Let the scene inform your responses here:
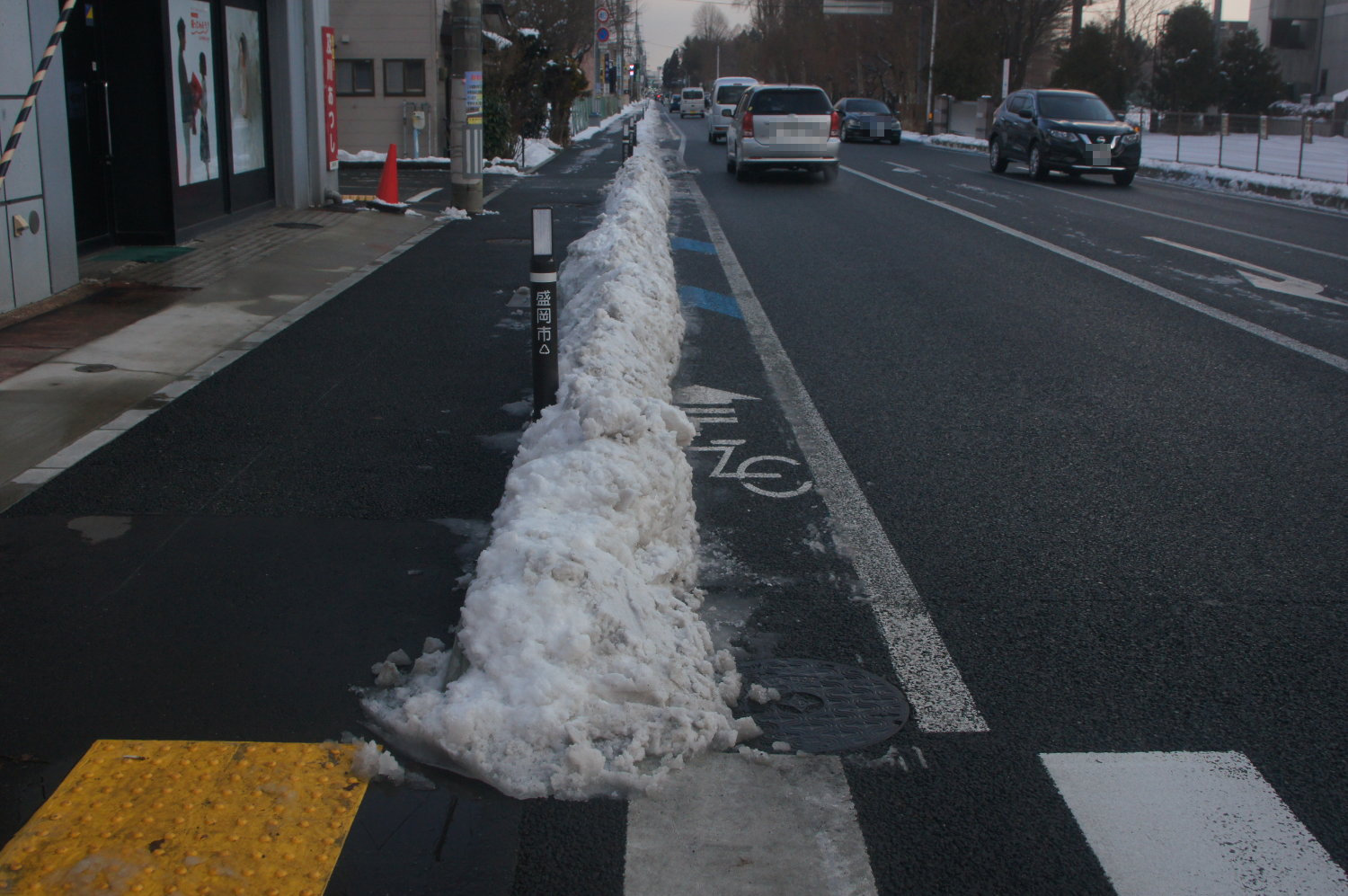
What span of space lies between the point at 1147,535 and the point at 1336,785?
191 centimetres

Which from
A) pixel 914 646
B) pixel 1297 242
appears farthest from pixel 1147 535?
pixel 1297 242

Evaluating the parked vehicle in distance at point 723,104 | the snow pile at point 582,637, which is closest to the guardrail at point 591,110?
the parked vehicle in distance at point 723,104

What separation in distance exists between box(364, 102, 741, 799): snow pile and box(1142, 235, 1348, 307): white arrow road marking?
8.31 m

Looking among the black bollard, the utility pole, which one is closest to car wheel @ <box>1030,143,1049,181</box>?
the utility pole

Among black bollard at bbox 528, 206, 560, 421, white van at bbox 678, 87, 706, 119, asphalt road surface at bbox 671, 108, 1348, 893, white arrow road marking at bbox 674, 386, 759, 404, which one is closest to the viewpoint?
asphalt road surface at bbox 671, 108, 1348, 893

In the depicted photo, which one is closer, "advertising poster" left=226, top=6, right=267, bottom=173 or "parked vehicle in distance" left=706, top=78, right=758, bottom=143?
"advertising poster" left=226, top=6, right=267, bottom=173

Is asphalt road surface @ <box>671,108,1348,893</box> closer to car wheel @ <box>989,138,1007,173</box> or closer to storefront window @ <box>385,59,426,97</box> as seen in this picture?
car wheel @ <box>989,138,1007,173</box>

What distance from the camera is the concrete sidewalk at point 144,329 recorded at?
249 inches

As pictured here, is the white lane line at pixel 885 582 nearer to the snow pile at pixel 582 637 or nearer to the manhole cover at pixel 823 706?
the manhole cover at pixel 823 706

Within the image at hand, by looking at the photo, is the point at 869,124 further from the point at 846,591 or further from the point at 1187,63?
the point at 846,591

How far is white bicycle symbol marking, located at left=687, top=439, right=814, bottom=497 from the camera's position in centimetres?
562

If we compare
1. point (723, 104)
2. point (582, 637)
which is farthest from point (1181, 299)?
point (723, 104)

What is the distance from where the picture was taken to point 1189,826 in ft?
10.1

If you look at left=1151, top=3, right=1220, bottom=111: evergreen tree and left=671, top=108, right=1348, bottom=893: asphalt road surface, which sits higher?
left=1151, top=3, right=1220, bottom=111: evergreen tree
